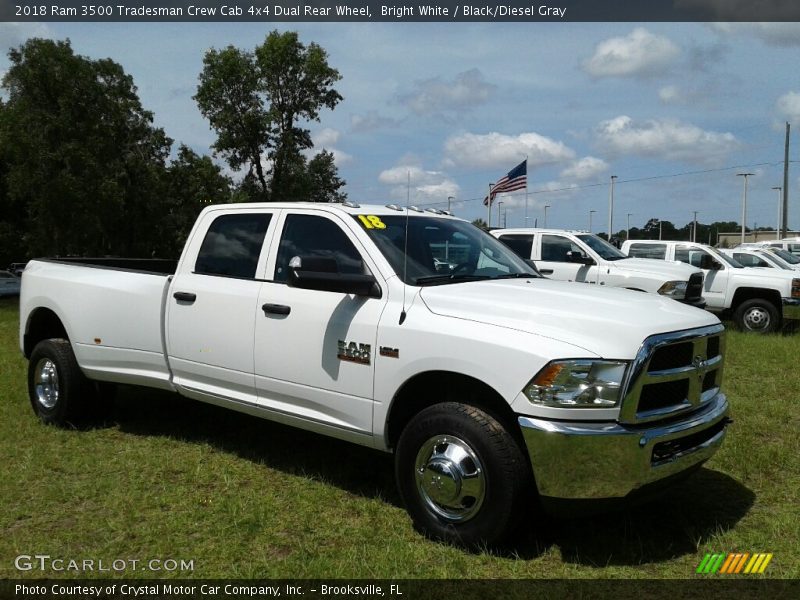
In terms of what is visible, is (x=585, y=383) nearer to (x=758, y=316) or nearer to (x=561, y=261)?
(x=561, y=261)

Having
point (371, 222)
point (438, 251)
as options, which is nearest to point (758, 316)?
point (438, 251)

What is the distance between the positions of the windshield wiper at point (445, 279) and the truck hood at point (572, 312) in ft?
0.30

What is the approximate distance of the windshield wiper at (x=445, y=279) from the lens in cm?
411

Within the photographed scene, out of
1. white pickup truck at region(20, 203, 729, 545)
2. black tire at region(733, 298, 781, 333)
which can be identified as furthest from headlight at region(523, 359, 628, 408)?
black tire at region(733, 298, 781, 333)

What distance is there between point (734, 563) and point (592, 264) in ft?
28.8

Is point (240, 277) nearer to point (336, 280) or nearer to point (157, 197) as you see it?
point (336, 280)

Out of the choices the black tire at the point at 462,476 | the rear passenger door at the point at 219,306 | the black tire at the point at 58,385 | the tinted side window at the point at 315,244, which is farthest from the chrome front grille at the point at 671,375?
the black tire at the point at 58,385

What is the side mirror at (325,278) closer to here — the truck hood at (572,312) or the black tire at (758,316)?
the truck hood at (572,312)

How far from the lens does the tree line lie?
2791 cm

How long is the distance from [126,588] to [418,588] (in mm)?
1374

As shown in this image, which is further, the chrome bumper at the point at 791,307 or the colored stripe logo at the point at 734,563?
the chrome bumper at the point at 791,307

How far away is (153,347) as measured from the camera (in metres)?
5.25

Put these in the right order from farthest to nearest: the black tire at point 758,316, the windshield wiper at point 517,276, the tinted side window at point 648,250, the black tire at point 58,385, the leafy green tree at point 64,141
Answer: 1. the leafy green tree at point 64,141
2. the tinted side window at point 648,250
3. the black tire at point 758,316
4. the black tire at point 58,385
5. the windshield wiper at point 517,276

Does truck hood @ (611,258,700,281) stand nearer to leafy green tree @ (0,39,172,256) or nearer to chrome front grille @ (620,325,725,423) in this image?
chrome front grille @ (620,325,725,423)
